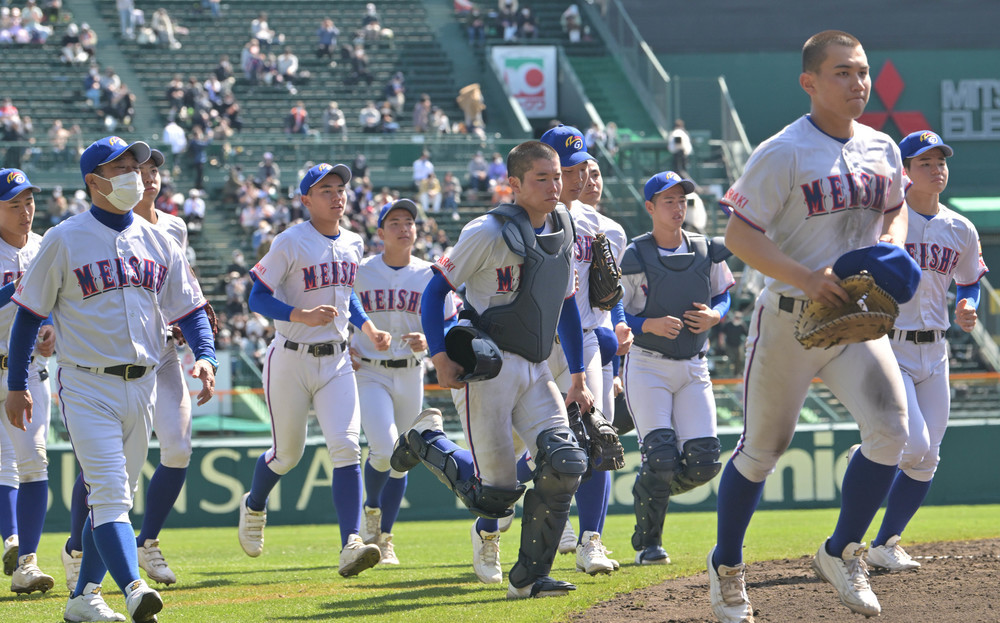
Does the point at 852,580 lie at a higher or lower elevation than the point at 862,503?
lower

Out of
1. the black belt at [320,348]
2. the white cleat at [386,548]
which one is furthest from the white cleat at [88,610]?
the white cleat at [386,548]

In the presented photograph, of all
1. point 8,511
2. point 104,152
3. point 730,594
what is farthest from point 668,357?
point 8,511

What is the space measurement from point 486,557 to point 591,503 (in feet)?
2.99

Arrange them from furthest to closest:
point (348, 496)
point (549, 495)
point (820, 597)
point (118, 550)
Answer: point (348, 496) → point (820, 597) → point (549, 495) → point (118, 550)

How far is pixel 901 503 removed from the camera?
8023 mm

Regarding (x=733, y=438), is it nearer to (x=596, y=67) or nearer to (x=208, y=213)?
(x=208, y=213)

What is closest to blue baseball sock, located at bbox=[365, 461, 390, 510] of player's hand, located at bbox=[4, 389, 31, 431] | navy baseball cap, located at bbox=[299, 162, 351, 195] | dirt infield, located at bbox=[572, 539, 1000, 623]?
navy baseball cap, located at bbox=[299, 162, 351, 195]

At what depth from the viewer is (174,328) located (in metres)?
7.88

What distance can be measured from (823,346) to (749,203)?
2.32 ft

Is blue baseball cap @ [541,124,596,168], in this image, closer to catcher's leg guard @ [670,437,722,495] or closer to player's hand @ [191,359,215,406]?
catcher's leg guard @ [670,437,722,495]

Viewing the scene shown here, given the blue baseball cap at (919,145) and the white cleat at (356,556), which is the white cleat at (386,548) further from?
the blue baseball cap at (919,145)

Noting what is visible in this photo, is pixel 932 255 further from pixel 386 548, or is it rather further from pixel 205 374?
pixel 205 374

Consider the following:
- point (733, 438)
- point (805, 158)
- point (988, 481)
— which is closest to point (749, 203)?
point (805, 158)

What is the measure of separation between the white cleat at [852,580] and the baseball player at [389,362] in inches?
167
